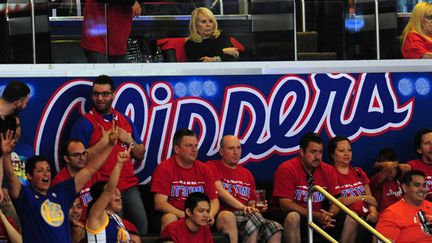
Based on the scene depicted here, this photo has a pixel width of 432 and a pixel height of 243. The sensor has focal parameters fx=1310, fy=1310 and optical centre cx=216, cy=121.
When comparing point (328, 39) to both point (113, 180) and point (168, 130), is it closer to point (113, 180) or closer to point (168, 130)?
point (168, 130)

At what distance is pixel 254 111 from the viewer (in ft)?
46.8

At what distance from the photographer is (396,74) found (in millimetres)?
14750

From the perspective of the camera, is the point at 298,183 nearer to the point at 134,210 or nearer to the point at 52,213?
the point at 134,210

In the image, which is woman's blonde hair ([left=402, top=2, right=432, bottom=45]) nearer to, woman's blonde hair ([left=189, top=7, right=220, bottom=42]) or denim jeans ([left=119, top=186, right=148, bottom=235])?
woman's blonde hair ([left=189, top=7, right=220, bottom=42])

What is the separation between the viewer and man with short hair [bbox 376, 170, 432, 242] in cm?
1327

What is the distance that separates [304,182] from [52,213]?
126 inches

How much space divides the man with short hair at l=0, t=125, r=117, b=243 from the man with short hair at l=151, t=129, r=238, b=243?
143cm

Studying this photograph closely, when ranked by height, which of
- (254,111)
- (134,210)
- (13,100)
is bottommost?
(134,210)

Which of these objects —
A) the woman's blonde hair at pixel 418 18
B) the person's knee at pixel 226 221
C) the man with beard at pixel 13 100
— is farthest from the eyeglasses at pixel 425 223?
the man with beard at pixel 13 100

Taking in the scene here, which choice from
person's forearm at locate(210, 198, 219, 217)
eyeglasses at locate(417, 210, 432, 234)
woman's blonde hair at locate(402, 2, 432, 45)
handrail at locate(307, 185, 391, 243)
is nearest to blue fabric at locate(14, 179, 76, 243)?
person's forearm at locate(210, 198, 219, 217)

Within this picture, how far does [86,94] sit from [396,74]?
11.7ft

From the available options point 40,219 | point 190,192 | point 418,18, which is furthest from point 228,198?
point 418,18

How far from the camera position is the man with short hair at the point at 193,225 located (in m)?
12.4

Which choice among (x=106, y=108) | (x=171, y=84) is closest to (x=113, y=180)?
(x=106, y=108)
